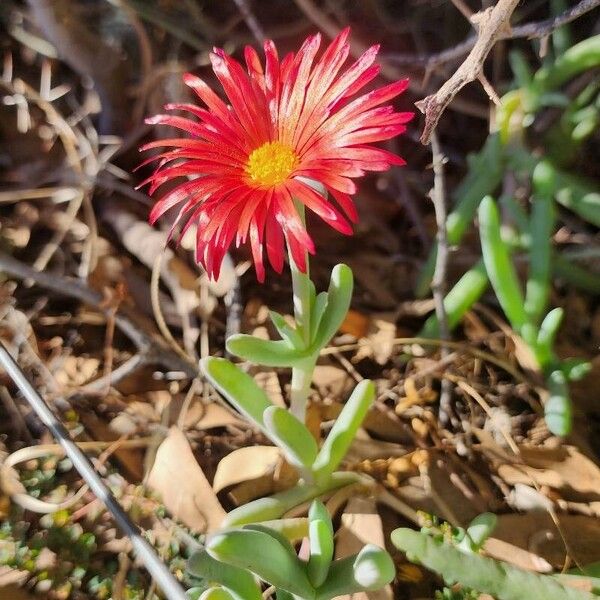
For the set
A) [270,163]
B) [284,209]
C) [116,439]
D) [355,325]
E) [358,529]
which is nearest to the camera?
[284,209]

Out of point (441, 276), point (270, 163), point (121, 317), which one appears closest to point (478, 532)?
point (441, 276)

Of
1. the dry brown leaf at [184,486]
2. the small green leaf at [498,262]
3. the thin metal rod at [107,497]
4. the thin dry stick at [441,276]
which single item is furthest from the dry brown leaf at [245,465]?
the small green leaf at [498,262]

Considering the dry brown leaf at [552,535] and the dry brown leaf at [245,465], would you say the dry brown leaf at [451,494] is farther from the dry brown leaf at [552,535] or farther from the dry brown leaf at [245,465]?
the dry brown leaf at [245,465]

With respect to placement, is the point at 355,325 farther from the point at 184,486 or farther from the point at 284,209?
the point at 284,209

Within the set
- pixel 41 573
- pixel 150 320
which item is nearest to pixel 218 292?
pixel 150 320

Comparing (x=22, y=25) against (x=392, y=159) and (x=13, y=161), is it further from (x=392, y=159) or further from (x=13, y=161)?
(x=392, y=159)

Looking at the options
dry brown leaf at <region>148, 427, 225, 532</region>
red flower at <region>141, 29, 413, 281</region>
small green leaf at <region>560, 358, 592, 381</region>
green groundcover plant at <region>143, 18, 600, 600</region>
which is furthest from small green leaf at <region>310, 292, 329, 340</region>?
small green leaf at <region>560, 358, 592, 381</region>
